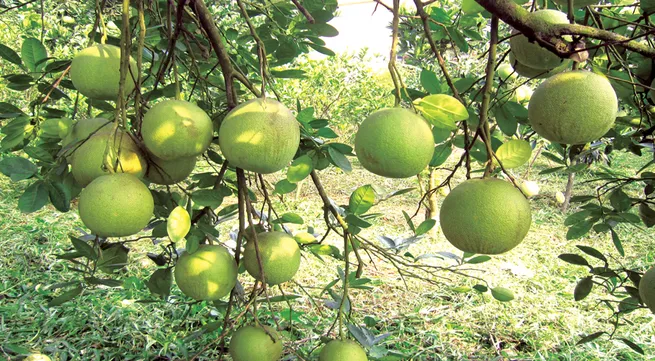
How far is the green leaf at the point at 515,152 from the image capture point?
0.83m

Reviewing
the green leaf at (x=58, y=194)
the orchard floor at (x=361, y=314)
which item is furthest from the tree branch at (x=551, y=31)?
the orchard floor at (x=361, y=314)

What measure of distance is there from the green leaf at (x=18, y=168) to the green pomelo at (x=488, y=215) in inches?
35.7

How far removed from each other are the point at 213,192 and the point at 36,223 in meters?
4.16

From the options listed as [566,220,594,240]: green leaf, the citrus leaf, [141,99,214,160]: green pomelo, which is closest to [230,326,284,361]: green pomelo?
the citrus leaf

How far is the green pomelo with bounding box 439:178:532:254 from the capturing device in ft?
2.53

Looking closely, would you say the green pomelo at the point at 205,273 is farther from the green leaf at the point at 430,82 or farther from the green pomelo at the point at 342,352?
the green leaf at the point at 430,82

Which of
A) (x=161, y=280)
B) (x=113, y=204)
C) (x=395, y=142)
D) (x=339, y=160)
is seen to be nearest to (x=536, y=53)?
(x=395, y=142)

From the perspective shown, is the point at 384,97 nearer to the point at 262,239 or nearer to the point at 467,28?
the point at 467,28

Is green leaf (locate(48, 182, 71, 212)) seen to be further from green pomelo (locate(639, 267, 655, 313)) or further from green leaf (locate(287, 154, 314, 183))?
green pomelo (locate(639, 267, 655, 313))

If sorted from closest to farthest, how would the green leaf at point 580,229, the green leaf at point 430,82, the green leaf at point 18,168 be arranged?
the green leaf at point 430,82, the green leaf at point 18,168, the green leaf at point 580,229

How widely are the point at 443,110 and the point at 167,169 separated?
59cm

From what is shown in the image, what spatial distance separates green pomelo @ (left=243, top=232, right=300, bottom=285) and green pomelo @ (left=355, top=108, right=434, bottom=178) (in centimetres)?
41

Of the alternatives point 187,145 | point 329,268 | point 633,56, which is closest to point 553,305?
point 329,268

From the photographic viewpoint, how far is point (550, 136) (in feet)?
2.65
